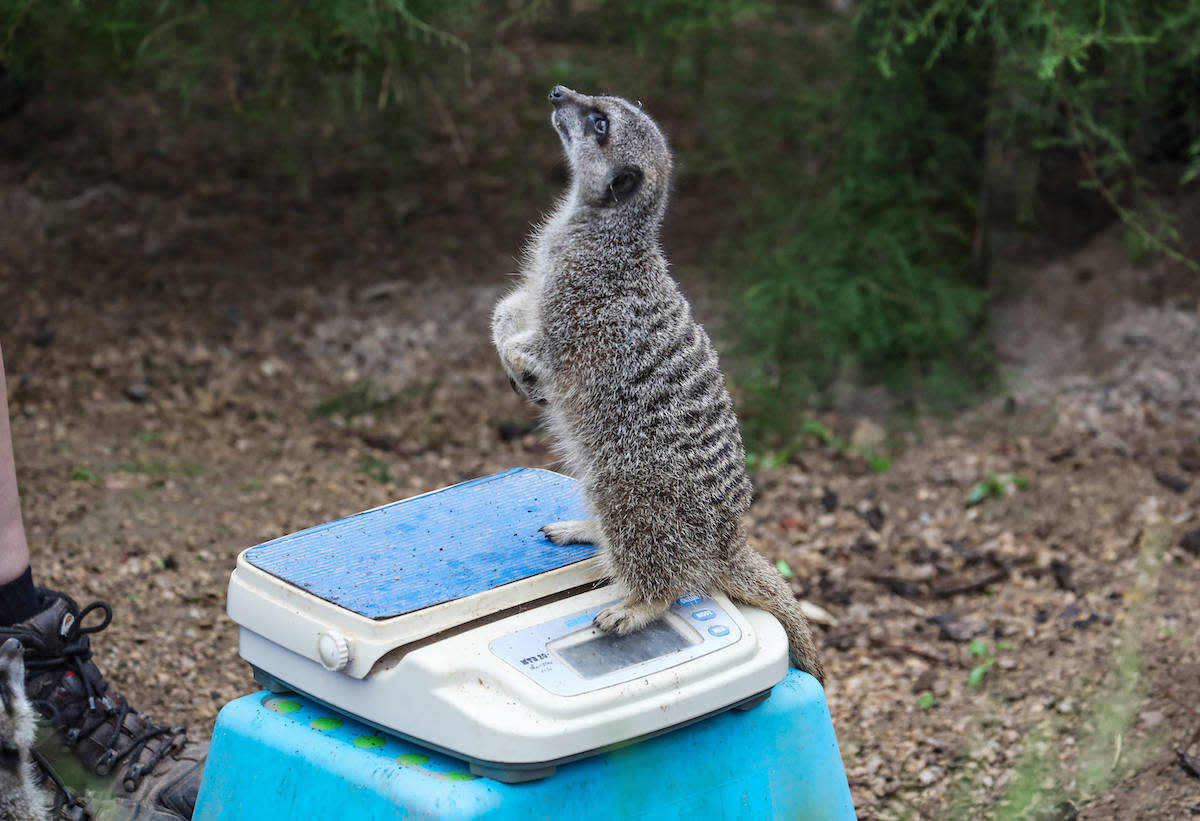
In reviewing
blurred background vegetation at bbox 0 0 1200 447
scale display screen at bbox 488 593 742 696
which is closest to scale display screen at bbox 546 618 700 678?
scale display screen at bbox 488 593 742 696

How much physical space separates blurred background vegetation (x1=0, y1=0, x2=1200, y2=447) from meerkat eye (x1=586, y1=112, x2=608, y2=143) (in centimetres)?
166

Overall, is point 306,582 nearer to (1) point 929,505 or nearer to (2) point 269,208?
(1) point 929,505

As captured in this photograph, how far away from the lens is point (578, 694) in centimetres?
181

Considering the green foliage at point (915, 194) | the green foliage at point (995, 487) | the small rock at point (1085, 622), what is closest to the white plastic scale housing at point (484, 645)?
the small rock at point (1085, 622)

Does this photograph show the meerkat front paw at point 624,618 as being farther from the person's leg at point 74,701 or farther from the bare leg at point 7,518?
the bare leg at point 7,518

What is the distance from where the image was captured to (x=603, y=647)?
1965 mm

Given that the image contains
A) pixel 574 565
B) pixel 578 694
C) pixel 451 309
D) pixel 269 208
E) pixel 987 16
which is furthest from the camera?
pixel 269 208

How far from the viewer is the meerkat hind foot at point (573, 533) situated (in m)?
2.26

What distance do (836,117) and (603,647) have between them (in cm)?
339

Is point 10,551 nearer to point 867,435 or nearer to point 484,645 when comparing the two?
point 484,645

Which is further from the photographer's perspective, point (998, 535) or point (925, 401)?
point (925, 401)

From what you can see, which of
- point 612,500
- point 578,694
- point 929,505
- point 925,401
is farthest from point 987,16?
point 578,694

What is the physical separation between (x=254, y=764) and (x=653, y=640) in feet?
2.12

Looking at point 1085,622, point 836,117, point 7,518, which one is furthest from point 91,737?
point 836,117
